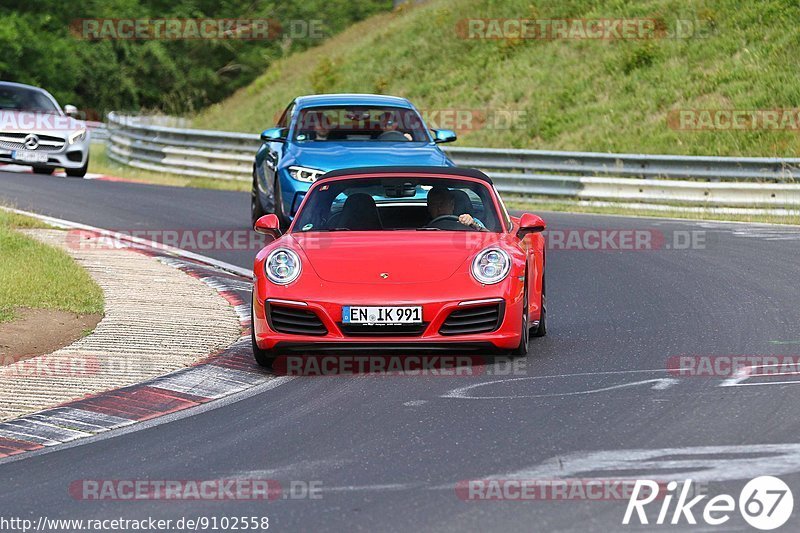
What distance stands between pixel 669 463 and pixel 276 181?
9.63 metres

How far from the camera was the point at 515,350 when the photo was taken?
922cm

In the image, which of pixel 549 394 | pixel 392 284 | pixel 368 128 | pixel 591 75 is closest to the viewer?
pixel 549 394

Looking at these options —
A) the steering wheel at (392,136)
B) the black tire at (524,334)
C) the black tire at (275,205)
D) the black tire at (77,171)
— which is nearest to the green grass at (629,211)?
the black tire at (275,205)

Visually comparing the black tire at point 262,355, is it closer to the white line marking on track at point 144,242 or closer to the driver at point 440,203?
the driver at point 440,203

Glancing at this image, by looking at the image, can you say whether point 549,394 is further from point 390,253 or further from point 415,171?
point 415,171

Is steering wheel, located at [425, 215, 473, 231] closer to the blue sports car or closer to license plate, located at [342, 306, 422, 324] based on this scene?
license plate, located at [342, 306, 422, 324]

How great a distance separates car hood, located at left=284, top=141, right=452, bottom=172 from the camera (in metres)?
14.6

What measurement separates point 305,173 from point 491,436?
322 inches

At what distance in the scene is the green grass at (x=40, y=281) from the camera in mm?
11203

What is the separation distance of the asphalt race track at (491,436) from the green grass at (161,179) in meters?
15.5

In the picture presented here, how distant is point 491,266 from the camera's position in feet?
29.8

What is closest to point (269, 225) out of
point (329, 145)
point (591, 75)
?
point (329, 145)

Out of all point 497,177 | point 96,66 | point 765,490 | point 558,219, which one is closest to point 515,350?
point 765,490

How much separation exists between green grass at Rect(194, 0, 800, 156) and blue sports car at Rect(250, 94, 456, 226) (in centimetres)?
1145
